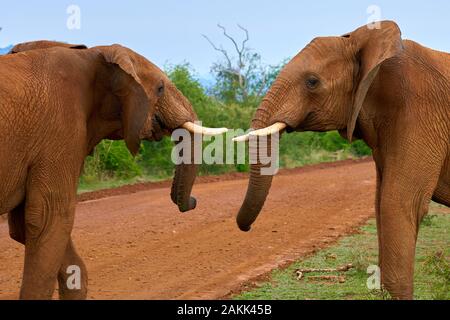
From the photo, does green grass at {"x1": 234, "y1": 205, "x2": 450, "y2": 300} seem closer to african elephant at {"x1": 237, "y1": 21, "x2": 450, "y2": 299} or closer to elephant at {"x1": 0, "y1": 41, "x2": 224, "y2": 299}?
african elephant at {"x1": 237, "y1": 21, "x2": 450, "y2": 299}

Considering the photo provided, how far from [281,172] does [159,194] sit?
593 cm

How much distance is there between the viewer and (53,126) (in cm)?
750

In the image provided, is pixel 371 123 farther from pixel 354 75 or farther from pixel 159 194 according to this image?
pixel 159 194

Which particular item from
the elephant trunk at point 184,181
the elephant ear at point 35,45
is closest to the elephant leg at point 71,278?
the elephant trunk at point 184,181

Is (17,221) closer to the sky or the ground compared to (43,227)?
closer to the ground

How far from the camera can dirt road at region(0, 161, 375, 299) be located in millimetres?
9680

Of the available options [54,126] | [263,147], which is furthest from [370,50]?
[54,126]

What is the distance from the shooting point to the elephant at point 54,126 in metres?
7.39

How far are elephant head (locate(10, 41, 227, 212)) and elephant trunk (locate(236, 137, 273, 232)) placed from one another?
40cm

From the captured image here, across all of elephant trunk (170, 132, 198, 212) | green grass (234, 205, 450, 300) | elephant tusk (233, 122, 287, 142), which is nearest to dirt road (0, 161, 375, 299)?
green grass (234, 205, 450, 300)

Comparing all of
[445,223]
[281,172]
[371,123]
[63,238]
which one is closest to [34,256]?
[63,238]

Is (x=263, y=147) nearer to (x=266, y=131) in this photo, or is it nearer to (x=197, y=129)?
(x=266, y=131)

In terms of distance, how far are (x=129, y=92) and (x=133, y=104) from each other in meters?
0.11

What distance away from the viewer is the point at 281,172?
893 inches
